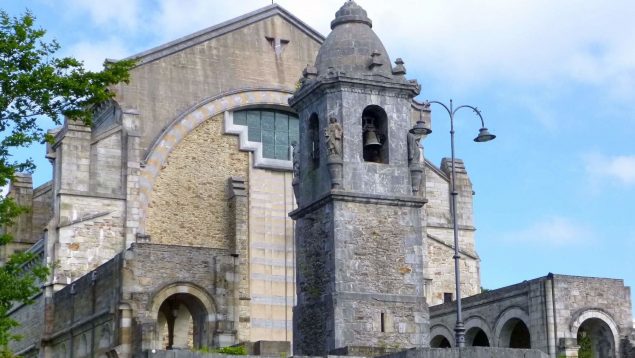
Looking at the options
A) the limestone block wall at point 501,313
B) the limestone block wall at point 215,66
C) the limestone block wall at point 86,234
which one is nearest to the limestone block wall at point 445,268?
the limestone block wall at point 501,313

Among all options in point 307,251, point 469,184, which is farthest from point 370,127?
point 469,184

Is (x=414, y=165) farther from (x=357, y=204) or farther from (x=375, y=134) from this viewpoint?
(x=357, y=204)

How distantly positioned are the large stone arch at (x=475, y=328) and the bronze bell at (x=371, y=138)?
9.43 metres

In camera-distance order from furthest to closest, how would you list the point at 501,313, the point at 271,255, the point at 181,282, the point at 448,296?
the point at 448,296 < the point at 271,255 < the point at 501,313 < the point at 181,282

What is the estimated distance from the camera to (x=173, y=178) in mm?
39844

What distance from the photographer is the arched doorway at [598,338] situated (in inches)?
1387

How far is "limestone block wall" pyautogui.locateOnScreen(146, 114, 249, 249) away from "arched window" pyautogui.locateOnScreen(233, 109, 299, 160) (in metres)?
0.68

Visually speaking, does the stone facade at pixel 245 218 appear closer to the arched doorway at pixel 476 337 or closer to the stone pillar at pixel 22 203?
the stone pillar at pixel 22 203

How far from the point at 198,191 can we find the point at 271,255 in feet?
10.1

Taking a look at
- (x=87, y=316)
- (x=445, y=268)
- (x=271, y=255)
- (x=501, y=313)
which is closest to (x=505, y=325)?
(x=501, y=313)

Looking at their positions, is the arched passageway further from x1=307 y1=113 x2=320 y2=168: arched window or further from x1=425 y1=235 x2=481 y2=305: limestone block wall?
x1=425 y1=235 x2=481 y2=305: limestone block wall

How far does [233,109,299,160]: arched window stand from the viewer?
136ft

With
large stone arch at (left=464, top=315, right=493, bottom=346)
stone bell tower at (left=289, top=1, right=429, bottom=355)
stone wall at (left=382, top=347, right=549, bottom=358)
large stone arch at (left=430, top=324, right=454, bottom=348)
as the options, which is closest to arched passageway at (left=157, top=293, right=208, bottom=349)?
stone bell tower at (left=289, top=1, right=429, bottom=355)

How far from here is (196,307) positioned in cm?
3366
